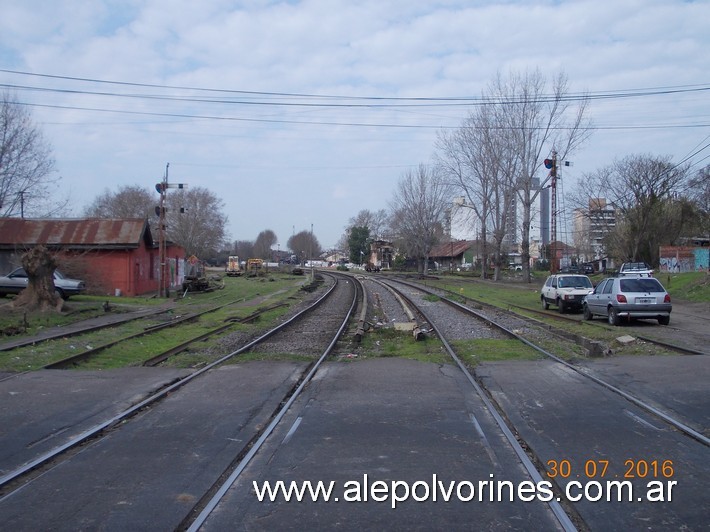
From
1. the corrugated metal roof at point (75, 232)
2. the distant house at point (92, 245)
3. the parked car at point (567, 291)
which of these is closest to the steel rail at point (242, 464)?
the parked car at point (567, 291)

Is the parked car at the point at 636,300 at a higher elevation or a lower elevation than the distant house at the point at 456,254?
lower

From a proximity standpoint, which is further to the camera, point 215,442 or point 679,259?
point 679,259

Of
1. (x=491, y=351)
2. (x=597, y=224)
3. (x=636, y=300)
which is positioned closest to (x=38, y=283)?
(x=491, y=351)

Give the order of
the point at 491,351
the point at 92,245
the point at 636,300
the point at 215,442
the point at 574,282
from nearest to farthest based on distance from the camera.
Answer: the point at 215,442
the point at 491,351
the point at 636,300
the point at 574,282
the point at 92,245

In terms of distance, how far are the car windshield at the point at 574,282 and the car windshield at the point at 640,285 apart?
604 centimetres

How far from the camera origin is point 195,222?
87.0 metres

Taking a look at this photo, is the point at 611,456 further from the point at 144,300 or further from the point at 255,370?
the point at 144,300

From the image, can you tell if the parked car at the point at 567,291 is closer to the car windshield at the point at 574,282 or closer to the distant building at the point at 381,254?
the car windshield at the point at 574,282

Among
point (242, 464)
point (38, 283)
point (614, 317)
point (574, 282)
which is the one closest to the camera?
point (242, 464)

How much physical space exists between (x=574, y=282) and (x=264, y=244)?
6474 inches

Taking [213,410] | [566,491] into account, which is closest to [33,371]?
[213,410]

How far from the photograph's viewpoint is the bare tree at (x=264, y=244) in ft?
568

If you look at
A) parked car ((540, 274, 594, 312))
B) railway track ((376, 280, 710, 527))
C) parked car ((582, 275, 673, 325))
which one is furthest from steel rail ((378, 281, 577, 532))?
parked car ((540, 274, 594, 312))

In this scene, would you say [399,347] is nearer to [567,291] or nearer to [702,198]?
[567,291]
